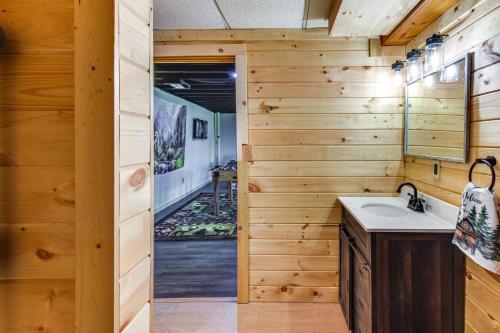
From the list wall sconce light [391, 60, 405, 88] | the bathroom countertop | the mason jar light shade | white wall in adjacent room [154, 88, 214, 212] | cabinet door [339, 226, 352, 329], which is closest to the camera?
the bathroom countertop

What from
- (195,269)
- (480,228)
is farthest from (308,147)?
(195,269)

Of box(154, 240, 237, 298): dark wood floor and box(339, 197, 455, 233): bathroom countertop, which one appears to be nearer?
box(339, 197, 455, 233): bathroom countertop

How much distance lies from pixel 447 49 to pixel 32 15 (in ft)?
7.10

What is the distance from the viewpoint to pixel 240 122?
2580 mm

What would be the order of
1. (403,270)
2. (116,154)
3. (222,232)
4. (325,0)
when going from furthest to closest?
1. (222,232)
2. (325,0)
3. (403,270)
4. (116,154)

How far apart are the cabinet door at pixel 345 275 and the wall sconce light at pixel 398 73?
128 cm

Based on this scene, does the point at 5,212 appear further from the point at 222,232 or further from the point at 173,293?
the point at 222,232

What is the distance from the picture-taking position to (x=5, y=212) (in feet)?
2.76

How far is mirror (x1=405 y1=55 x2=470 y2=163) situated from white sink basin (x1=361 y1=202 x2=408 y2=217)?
43cm

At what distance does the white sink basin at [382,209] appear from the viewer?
2209 millimetres

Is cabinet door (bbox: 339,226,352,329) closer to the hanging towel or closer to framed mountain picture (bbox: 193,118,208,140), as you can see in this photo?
the hanging towel

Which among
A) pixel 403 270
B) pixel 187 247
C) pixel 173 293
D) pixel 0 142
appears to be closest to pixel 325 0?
pixel 403 270

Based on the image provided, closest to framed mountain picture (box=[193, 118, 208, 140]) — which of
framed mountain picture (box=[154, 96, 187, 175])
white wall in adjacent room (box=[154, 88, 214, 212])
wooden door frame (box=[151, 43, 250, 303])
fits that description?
white wall in adjacent room (box=[154, 88, 214, 212])

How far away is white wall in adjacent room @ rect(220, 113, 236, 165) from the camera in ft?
36.8
